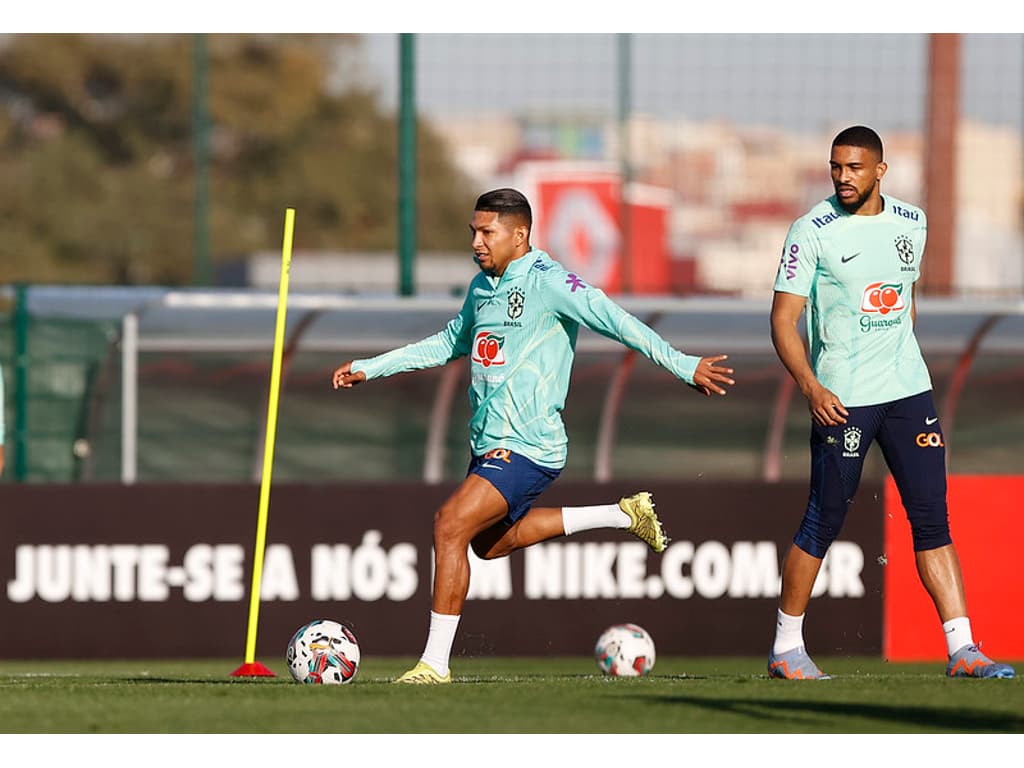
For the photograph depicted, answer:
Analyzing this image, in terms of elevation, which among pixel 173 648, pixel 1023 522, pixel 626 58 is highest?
pixel 626 58

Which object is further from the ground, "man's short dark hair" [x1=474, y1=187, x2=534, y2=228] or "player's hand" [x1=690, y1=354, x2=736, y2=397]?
"man's short dark hair" [x1=474, y1=187, x2=534, y2=228]

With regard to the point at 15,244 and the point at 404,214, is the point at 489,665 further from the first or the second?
the point at 15,244

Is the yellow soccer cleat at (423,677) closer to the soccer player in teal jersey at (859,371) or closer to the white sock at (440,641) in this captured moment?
the white sock at (440,641)

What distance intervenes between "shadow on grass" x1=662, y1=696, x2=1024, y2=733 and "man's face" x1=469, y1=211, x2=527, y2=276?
2.14 m

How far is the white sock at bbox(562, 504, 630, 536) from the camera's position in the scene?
9930mm

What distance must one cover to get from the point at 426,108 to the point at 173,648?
7.32 metres

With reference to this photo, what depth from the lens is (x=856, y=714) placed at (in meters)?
8.11

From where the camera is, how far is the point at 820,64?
2181 centimetres

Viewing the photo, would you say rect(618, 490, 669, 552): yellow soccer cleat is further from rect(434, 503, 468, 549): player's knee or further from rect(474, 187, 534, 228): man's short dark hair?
rect(474, 187, 534, 228): man's short dark hair

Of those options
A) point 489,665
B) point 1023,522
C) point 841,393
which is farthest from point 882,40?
point 841,393

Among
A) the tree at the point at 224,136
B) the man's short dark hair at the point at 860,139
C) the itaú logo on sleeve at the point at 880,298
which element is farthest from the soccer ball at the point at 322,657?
the tree at the point at 224,136

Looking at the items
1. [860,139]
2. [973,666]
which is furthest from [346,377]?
[973,666]

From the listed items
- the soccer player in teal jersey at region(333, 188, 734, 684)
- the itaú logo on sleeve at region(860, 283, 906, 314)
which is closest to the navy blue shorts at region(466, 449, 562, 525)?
the soccer player in teal jersey at region(333, 188, 734, 684)

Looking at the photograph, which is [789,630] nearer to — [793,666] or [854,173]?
[793,666]
